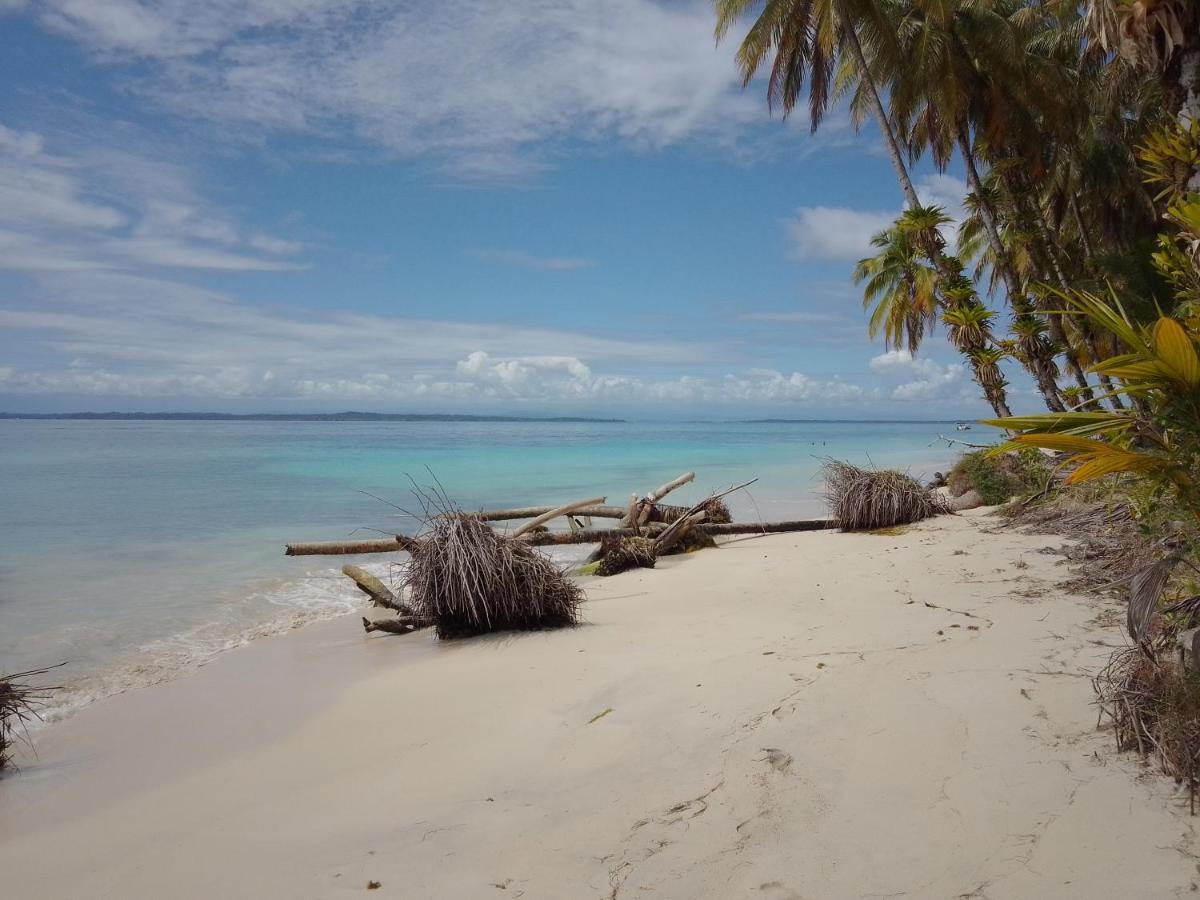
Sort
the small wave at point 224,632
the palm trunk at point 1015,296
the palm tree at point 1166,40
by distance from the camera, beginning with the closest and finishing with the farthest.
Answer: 1. the small wave at point 224,632
2. the palm tree at point 1166,40
3. the palm trunk at point 1015,296

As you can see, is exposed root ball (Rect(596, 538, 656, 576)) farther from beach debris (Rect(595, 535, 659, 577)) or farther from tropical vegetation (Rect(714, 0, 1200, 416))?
tropical vegetation (Rect(714, 0, 1200, 416))

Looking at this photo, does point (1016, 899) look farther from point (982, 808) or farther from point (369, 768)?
point (369, 768)

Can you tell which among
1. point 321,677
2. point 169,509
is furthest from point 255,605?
point 169,509

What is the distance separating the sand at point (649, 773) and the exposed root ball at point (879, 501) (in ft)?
17.0

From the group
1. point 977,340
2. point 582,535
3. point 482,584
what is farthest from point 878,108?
point 482,584

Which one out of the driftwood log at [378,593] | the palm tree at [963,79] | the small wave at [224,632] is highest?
the palm tree at [963,79]

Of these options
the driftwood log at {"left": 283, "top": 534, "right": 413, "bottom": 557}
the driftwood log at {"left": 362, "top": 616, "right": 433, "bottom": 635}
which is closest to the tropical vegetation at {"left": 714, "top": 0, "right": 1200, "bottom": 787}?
the driftwood log at {"left": 362, "top": 616, "right": 433, "bottom": 635}

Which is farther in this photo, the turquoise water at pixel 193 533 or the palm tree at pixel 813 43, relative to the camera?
the palm tree at pixel 813 43

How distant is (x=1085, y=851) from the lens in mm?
2486

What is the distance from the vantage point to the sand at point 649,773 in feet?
8.61

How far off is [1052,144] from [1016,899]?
2313cm

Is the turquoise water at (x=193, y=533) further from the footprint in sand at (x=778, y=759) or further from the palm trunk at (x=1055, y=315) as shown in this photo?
the palm trunk at (x=1055, y=315)

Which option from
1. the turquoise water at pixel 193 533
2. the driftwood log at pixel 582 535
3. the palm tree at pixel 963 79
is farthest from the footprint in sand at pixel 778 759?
the palm tree at pixel 963 79

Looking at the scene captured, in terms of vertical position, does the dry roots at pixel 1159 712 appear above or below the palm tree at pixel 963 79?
below
